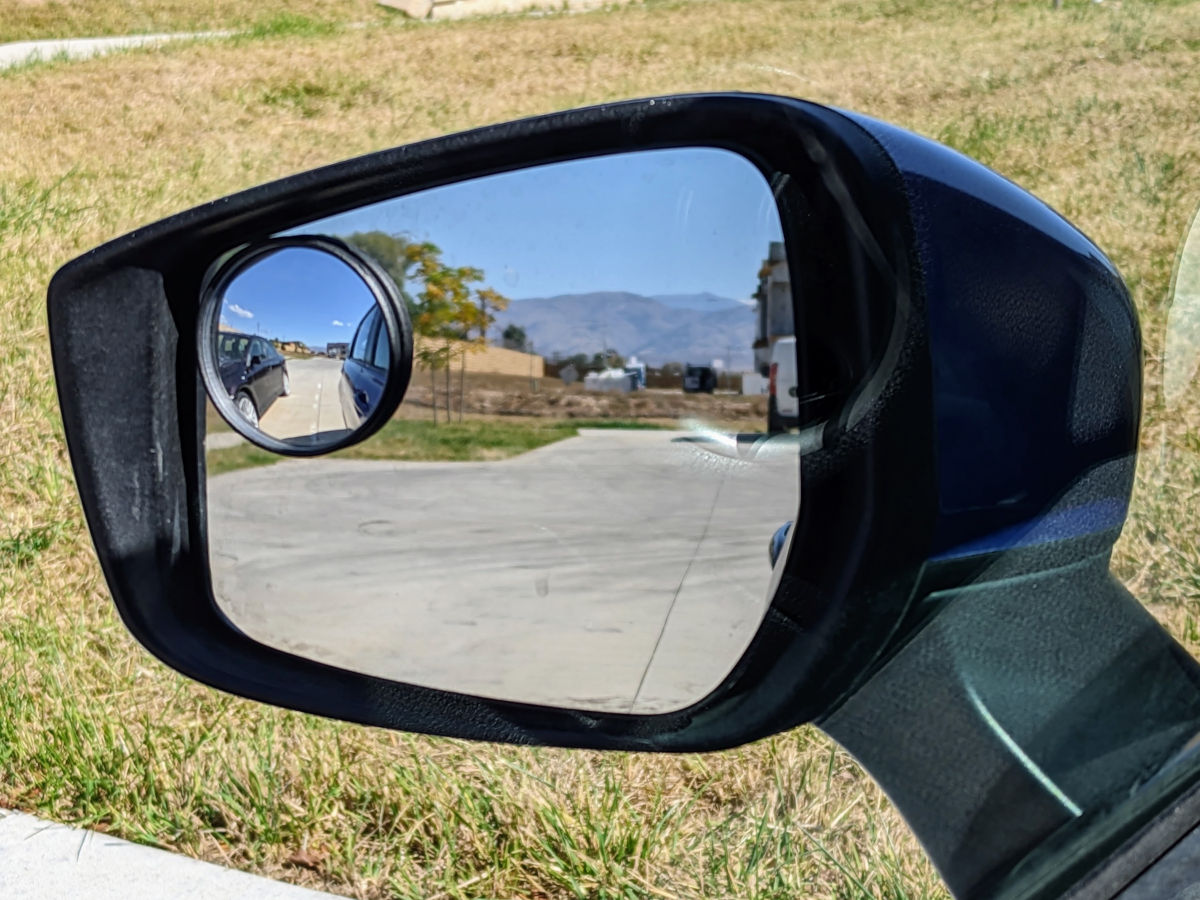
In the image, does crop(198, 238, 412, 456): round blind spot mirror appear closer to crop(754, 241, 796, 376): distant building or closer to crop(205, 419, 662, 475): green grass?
crop(205, 419, 662, 475): green grass

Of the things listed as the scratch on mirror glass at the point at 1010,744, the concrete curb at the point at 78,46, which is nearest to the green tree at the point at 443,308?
the scratch on mirror glass at the point at 1010,744

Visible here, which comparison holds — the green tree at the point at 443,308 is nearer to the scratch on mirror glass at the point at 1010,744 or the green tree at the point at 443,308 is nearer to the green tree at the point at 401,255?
the green tree at the point at 401,255

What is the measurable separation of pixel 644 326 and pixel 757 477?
0.14 metres

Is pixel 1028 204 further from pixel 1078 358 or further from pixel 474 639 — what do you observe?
pixel 474 639

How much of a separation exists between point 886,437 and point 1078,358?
0.53 feet

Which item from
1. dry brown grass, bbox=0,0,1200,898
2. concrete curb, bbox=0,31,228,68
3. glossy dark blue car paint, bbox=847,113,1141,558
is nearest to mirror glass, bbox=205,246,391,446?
glossy dark blue car paint, bbox=847,113,1141,558

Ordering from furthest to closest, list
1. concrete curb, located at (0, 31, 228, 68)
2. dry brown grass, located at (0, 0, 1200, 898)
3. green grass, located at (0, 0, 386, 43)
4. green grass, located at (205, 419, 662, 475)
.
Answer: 1. green grass, located at (0, 0, 386, 43)
2. concrete curb, located at (0, 31, 228, 68)
3. dry brown grass, located at (0, 0, 1200, 898)
4. green grass, located at (205, 419, 662, 475)

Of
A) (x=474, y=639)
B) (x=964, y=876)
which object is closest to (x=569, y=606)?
(x=474, y=639)

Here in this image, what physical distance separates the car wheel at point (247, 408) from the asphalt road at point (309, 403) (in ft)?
0.09

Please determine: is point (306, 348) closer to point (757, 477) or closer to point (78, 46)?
point (757, 477)

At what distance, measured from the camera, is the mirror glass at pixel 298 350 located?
1068 millimetres

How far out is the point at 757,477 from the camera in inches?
36.2

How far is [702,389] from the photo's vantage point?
915mm

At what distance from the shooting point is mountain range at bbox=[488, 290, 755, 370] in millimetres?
919
